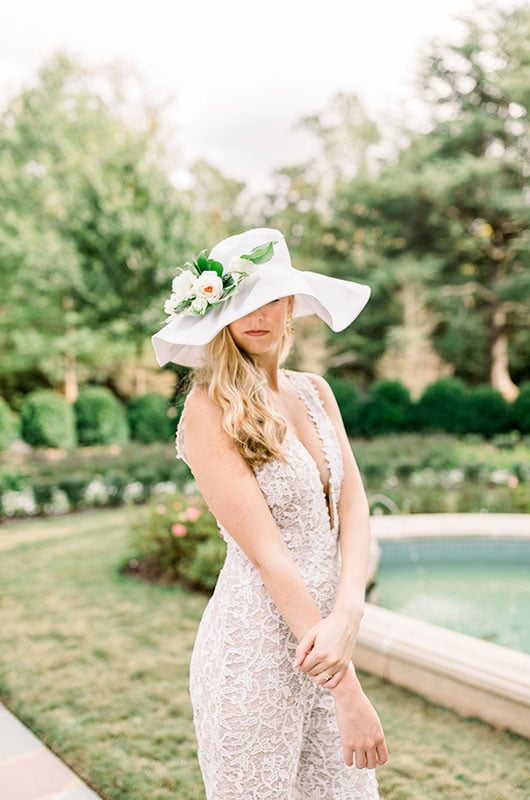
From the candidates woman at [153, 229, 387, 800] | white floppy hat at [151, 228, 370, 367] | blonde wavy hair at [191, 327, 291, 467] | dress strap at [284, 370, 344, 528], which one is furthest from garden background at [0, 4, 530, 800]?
white floppy hat at [151, 228, 370, 367]

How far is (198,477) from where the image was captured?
4.92ft

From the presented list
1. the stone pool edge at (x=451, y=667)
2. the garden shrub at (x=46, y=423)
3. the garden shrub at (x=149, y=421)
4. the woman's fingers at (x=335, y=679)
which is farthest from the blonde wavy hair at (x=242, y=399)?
the garden shrub at (x=149, y=421)

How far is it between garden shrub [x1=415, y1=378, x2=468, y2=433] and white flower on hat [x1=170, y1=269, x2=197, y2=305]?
13.6 m

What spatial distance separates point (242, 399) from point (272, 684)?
0.63 m

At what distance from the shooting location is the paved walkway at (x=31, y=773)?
2686 millimetres

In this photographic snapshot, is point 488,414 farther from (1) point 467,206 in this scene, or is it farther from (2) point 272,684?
(2) point 272,684

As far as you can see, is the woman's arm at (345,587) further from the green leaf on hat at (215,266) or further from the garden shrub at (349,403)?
the garden shrub at (349,403)

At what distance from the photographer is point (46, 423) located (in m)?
13.9

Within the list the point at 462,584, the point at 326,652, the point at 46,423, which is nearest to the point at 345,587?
the point at 326,652

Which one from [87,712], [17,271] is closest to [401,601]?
[87,712]

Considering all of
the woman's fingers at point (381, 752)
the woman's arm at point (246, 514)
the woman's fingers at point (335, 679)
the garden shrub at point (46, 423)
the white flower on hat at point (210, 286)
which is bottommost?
the garden shrub at point (46, 423)

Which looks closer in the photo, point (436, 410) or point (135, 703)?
point (135, 703)

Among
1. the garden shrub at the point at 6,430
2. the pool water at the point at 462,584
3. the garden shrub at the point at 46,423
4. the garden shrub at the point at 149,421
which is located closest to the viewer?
the pool water at the point at 462,584

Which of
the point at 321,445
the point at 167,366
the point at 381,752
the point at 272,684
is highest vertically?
the point at 321,445
